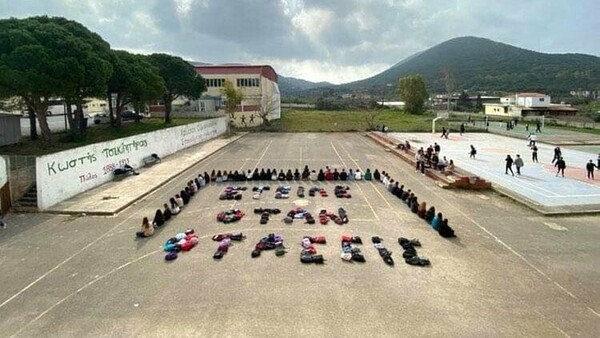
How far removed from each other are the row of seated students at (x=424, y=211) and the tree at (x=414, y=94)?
215 feet

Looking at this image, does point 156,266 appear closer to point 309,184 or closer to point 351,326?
point 351,326

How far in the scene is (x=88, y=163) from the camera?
2217 cm

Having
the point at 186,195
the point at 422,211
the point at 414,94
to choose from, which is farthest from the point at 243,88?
the point at 422,211

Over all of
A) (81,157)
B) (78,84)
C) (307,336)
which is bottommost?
(307,336)

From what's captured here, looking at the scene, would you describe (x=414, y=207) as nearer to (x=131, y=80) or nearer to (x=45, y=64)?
(x=45, y=64)

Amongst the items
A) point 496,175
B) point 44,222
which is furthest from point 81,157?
point 496,175

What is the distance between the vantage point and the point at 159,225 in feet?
53.3

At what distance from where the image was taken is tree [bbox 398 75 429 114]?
3339 inches

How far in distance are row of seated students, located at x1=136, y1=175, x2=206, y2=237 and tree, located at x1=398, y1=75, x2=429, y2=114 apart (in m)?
68.9

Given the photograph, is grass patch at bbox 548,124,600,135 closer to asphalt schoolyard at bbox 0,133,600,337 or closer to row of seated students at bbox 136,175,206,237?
asphalt schoolyard at bbox 0,133,600,337

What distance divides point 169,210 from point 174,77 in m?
44.0

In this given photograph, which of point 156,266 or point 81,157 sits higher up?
point 81,157

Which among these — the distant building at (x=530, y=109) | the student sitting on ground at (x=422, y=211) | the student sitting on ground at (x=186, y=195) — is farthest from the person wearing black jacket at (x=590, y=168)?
the distant building at (x=530, y=109)

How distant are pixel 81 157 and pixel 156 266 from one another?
455 inches
